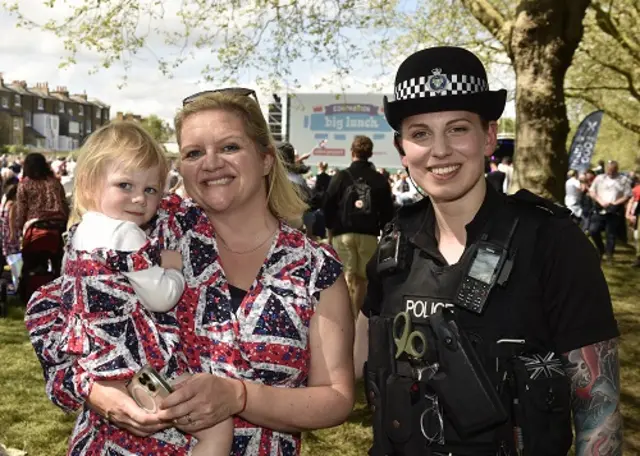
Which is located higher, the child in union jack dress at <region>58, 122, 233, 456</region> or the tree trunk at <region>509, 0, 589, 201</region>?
the tree trunk at <region>509, 0, 589, 201</region>

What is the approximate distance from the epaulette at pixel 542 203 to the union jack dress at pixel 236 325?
0.62m

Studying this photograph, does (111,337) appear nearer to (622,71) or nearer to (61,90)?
(622,71)

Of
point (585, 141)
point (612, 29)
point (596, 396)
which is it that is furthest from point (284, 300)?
point (612, 29)

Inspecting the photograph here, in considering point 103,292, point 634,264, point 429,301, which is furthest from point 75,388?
point 634,264

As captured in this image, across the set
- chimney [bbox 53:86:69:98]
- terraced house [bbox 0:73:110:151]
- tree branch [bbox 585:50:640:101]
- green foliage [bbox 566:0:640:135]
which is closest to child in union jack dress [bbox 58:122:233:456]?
green foliage [bbox 566:0:640:135]

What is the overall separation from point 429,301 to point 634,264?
13822mm

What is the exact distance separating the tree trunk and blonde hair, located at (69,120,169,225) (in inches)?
198

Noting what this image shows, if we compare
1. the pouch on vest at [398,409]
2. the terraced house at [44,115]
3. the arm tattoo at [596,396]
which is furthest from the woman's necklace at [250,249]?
the terraced house at [44,115]

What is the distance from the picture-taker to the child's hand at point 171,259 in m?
2.12

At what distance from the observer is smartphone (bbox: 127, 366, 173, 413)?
1.87 meters

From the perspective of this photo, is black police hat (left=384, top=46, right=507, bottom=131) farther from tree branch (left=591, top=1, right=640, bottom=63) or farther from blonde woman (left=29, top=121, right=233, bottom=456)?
tree branch (left=591, top=1, right=640, bottom=63)

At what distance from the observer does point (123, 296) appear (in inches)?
78.7

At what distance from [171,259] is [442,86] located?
39.7 inches

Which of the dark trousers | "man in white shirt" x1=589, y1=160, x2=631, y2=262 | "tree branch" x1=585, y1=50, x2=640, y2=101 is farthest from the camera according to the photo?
"tree branch" x1=585, y1=50, x2=640, y2=101
